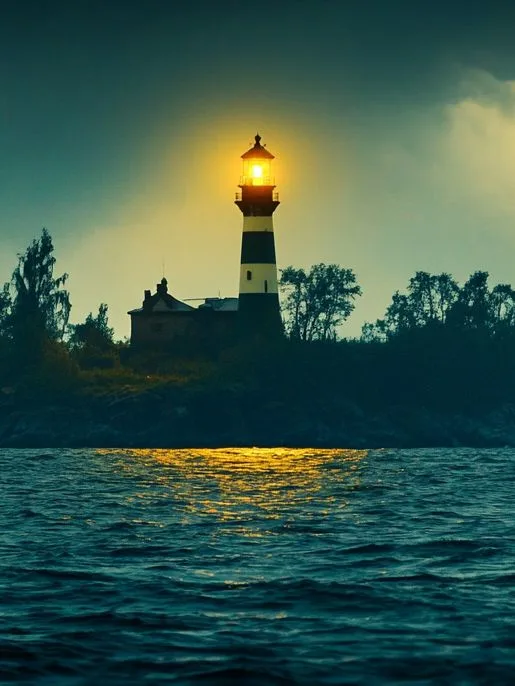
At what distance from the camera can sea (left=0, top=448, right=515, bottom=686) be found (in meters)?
23.6

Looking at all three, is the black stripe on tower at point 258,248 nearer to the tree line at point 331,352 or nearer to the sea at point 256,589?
the tree line at point 331,352

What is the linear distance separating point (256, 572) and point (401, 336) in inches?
5385

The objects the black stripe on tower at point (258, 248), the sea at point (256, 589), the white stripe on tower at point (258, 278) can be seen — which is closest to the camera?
the sea at point (256, 589)

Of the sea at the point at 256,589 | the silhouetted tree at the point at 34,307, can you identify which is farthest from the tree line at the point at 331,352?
the sea at the point at 256,589

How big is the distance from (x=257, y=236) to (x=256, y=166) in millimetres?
8765

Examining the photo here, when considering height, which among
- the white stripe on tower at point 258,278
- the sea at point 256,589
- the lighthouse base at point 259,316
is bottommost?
the sea at point 256,589

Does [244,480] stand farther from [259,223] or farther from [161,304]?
[161,304]

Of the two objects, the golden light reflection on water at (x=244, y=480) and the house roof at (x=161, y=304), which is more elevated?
the house roof at (x=161, y=304)

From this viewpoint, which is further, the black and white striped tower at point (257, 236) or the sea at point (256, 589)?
the black and white striped tower at point (257, 236)

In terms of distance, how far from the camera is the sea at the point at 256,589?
2361 centimetres

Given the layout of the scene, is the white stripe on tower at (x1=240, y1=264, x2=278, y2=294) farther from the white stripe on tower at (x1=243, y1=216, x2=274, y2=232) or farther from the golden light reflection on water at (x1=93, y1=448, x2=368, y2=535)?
the golden light reflection on water at (x1=93, y1=448, x2=368, y2=535)

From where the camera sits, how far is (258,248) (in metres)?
139

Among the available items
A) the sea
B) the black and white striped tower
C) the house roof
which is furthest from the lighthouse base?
the sea

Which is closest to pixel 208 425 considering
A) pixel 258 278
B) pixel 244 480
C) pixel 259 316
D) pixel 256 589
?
pixel 259 316
